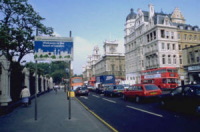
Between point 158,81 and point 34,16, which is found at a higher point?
point 34,16

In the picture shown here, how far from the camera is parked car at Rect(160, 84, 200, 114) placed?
8865 millimetres

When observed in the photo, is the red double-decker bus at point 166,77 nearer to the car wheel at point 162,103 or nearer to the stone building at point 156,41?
the car wheel at point 162,103

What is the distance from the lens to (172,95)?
10.8m

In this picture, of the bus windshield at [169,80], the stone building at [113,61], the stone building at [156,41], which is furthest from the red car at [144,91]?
the stone building at [113,61]

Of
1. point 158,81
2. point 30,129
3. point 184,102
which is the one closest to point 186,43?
point 158,81

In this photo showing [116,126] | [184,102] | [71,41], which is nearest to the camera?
[116,126]

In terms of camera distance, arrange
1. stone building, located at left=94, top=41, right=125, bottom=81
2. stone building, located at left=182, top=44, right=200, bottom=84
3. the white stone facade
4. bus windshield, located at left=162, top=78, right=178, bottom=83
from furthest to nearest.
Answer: stone building, located at left=94, top=41, right=125, bottom=81 → the white stone facade → stone building, located at left=182, top=44, right=200, bottom=84 → bus windshield, located at left=162, top=78, right=178, bottom=83

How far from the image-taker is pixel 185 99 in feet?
31.4

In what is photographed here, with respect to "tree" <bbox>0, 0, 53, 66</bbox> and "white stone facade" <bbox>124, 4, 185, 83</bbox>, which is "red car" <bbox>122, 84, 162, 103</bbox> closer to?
"tree" <bbox>0, 0, 53, 66</bbox>

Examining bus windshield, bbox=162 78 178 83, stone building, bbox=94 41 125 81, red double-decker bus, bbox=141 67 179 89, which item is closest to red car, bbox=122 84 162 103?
red double-decker bus, bbox=141 67 179 89

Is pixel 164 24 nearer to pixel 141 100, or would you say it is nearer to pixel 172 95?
pixel 141 100

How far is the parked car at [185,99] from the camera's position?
8.86 meters

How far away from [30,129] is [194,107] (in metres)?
8.27

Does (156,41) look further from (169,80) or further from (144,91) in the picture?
(144,91)
